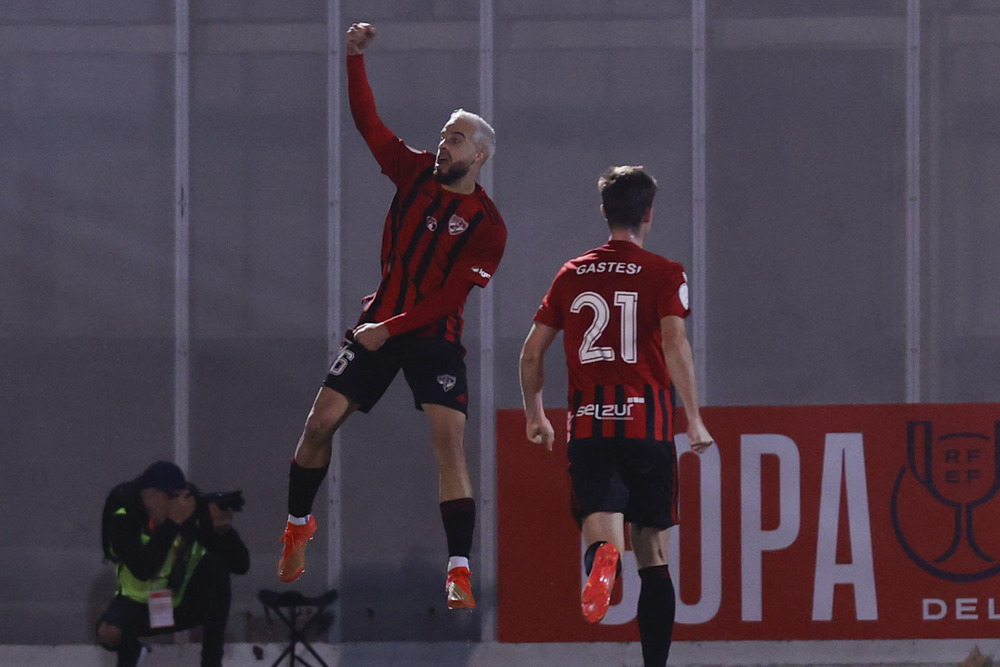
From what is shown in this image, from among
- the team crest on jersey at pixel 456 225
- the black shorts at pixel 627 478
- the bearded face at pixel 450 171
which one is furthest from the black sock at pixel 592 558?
the bearded face at pixel 450 171

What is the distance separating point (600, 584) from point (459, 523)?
80 cm

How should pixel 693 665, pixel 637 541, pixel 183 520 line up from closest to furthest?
pixel 637 541, pixel 183 520, pixel 693 665

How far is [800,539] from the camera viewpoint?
7.81 meters

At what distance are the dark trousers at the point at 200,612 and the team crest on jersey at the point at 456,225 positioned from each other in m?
2.32

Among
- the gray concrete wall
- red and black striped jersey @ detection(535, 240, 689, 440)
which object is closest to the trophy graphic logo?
the gray concrete wall

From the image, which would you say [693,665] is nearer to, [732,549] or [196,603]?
[732,549]

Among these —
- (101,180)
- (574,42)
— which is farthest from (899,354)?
(101,180)

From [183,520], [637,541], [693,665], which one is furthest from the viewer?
[693,665]

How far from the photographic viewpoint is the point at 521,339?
797 centimetres

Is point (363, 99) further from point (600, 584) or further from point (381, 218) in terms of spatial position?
point (600, 584)

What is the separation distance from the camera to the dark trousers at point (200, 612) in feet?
22.7

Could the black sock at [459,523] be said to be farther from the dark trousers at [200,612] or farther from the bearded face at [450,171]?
the dark trousers at [200,612]

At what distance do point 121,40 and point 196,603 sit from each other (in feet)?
11.0

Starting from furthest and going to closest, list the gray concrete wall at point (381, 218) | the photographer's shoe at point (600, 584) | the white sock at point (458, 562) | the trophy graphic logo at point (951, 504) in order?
1. the gray concrete wall at point (381, 218)
2. the trophy graphic logo at point (951, 504)
3. the white sock at point (458, 562)
4. the photographer's shoe at point (600, 584)
